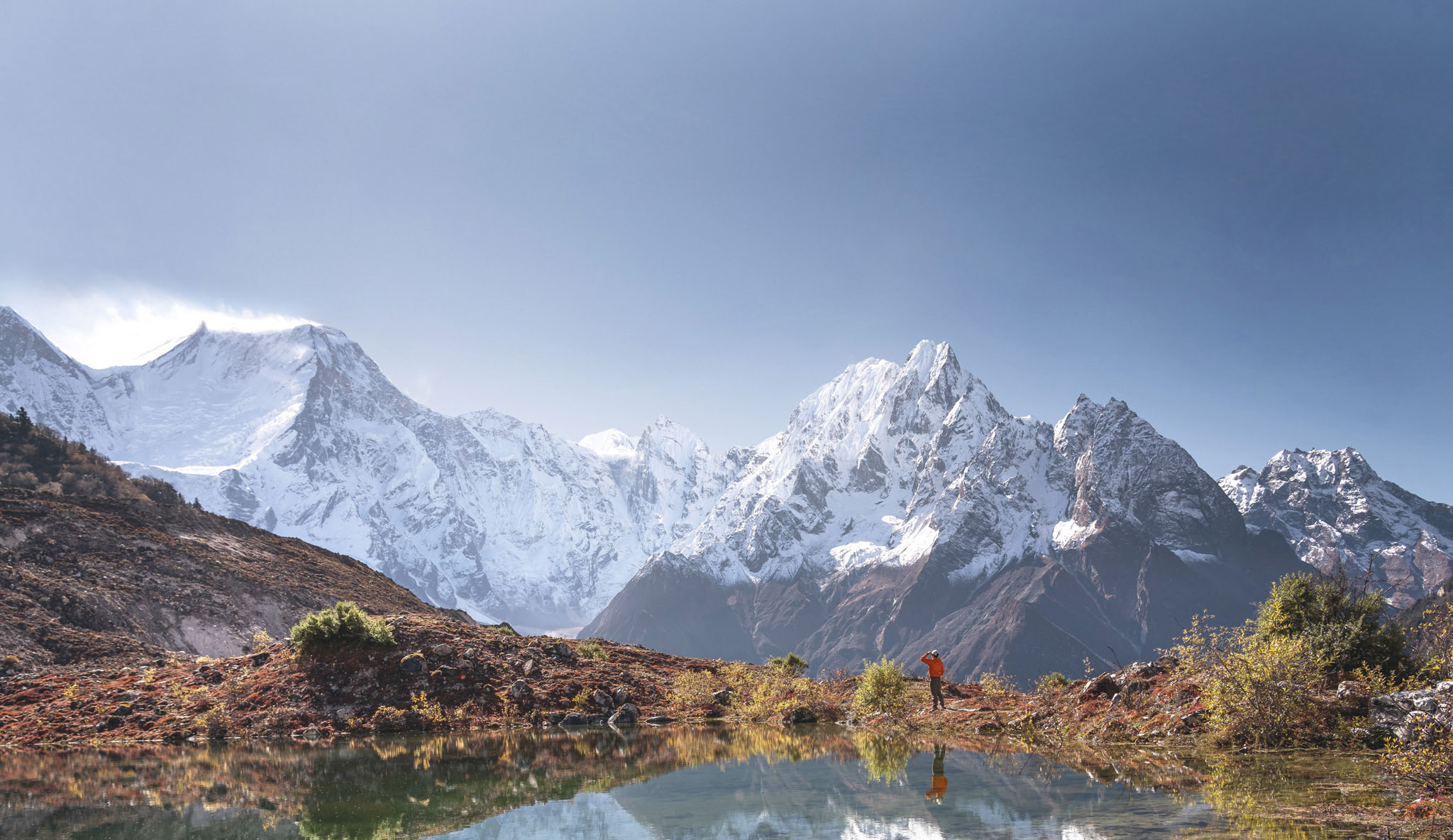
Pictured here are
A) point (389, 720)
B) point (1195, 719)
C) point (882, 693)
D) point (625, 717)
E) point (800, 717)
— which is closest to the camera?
point (1195, 719)

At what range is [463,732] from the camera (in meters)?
26.0

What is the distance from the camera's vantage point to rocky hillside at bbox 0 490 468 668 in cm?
3531

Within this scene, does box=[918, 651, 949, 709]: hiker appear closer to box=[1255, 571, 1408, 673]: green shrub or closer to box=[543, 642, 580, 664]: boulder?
box=[1255, 571, 1408, 673]: green shrub

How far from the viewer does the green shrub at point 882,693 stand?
26828mm

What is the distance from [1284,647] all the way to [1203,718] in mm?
2818

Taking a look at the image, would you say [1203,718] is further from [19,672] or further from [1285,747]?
[19,672]

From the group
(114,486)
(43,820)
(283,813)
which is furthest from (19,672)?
(114,486)

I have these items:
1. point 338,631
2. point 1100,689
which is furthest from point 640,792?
point 338,631

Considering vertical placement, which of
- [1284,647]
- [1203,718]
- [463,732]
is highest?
[1284,647]

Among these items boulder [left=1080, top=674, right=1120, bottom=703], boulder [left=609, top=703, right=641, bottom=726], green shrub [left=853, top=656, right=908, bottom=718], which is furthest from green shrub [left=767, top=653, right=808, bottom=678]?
boulder [left=1080, top=674, right=1120, bottom=703]

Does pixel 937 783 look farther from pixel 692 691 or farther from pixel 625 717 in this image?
pixel 692 691

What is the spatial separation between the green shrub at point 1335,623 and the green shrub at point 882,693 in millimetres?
11372

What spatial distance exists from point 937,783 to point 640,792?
6.09 meters

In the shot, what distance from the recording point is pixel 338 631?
30.3 metres
